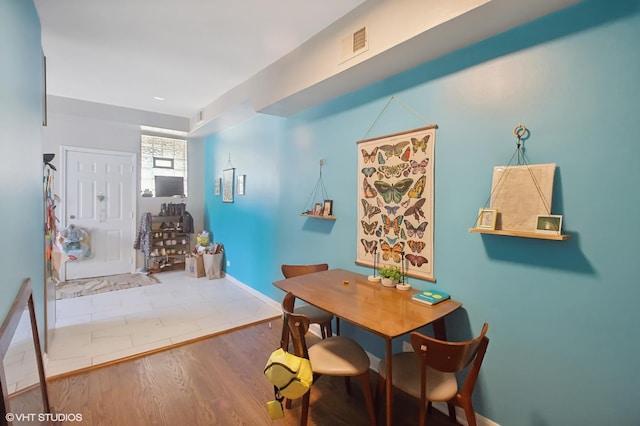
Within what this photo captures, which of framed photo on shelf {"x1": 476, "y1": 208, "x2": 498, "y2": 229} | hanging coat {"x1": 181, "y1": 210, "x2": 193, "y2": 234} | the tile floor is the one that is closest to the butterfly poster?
framed photo on shelf {"x1": 476, "y1": 208, "x2": 498, "y2": 229}

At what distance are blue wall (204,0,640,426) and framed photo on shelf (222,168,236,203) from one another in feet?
10.3

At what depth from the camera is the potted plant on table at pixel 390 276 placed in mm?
2209

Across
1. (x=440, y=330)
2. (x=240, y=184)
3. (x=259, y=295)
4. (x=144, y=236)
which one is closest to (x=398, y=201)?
(x=440, y=330)

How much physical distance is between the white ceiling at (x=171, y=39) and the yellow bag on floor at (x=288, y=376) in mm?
2353

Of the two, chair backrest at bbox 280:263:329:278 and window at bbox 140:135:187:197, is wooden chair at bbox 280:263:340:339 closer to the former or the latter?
chair backrest at bbox 280:263:329:278

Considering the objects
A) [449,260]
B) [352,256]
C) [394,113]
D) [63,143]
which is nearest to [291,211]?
[352,256]

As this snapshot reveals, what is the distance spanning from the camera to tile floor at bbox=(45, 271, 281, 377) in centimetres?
275

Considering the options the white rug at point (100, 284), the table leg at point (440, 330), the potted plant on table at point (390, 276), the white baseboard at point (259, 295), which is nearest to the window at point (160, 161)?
the white rug at point (100, 284)

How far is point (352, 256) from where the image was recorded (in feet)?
8.91

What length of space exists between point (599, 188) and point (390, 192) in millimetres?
1219

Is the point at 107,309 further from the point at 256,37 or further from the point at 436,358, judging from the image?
the point at 436,358

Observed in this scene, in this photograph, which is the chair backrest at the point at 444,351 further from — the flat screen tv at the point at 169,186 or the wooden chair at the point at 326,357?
the flat screen tv at the point at 169,186

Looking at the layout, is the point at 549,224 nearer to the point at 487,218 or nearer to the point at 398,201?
the point at 487,218

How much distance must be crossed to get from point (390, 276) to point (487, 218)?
0.78m
